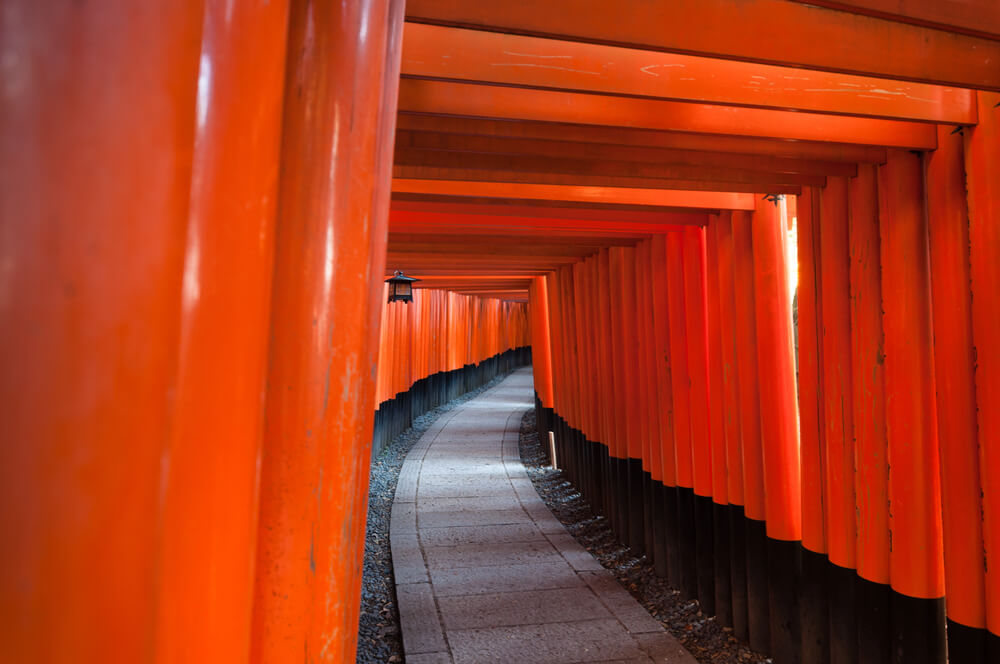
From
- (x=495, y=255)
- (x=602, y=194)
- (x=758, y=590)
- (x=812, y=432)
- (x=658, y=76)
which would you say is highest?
(x=495, y=255)

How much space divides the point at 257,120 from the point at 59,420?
0.37 m

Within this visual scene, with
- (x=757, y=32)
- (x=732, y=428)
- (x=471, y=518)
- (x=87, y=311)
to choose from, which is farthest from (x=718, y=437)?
(x=87, y=311)

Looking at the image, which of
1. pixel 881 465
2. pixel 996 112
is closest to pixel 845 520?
pixel 881 465

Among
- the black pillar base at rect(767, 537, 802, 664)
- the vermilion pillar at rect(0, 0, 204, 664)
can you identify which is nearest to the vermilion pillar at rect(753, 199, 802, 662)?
the black pillar base at rect(767, 537, 802, 664)

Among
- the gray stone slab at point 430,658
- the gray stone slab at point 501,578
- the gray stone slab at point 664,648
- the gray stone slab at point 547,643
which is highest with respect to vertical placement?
the gray stone slab at point 501,578

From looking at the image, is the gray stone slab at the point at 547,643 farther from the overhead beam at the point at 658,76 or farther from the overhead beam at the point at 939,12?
the overhead beam at the point at 939,12

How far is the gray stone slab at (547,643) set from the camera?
4.23 metres

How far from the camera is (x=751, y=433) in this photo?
14.7 feet

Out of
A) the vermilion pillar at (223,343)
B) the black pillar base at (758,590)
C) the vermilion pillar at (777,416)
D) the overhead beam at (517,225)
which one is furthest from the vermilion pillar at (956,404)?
the vermilion pillar at (223,343)

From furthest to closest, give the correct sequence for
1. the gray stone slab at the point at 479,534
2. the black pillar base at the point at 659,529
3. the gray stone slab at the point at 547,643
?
the gray stone slab at the point at 479,534
the black pillar base at the point at 659,529
the gray stone slab at the point at 547,643

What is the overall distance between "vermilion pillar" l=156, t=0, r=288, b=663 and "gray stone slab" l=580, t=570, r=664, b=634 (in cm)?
461

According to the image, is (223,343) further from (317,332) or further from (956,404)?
(956,404)

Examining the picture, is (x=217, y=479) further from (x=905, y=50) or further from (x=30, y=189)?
(x=905, y=50)

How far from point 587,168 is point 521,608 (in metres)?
3.61
